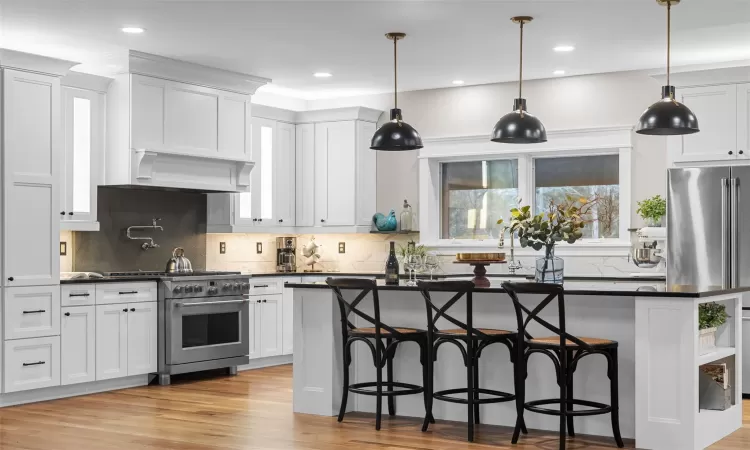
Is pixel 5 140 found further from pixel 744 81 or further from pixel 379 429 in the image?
pixel 744 81

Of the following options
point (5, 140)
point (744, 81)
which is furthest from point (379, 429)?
point (744, 81)

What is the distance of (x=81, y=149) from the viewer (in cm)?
750

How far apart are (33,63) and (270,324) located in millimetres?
3175

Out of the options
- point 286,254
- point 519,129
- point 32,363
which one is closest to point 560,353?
point 519,129

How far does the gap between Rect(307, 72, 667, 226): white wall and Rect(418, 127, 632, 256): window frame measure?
0.08m

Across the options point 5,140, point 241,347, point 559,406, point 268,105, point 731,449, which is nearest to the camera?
point 731,449

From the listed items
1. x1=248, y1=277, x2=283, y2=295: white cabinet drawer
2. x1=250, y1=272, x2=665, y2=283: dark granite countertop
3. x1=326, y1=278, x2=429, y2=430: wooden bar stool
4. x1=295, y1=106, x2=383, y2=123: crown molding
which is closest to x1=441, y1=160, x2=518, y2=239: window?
x1=250, y1=272, x2=665, y2=283: dark granite countertop

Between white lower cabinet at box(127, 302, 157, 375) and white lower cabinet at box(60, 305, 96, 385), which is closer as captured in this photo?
white lower cabinet at box(60, 305, 96, 385)

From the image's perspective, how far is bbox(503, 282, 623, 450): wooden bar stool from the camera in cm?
509

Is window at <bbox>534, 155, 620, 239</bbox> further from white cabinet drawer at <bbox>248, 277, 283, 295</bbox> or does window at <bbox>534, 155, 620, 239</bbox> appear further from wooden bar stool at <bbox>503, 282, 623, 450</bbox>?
wooden bar stool at <bbox>503, 282, 623, 450</bbox>

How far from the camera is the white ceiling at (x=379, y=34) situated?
6.06 metres

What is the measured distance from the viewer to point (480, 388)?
5848mm

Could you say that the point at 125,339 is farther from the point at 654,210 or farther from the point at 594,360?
the point at 654,210

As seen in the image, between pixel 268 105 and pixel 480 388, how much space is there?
14.9 feet
